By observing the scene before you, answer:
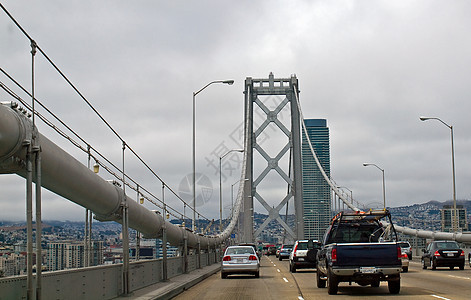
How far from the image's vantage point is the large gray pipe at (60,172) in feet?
34.0

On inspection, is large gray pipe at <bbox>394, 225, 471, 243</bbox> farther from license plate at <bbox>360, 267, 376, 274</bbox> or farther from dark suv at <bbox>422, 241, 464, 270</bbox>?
license plate at <bbox>360, 267, 376, 274</bbox>

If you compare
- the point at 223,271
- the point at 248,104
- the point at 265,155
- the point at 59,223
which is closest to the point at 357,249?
the point at 59,223

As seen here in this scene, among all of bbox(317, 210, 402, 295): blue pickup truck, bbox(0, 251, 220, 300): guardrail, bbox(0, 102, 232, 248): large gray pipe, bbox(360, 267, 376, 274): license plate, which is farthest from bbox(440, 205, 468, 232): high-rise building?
bbox(0, 102, 232, 248): large gray pipe

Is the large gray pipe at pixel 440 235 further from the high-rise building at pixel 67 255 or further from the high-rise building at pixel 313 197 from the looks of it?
the high-rise building at pixel 67 255

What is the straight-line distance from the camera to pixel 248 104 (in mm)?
93438

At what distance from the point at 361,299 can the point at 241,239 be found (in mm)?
72747

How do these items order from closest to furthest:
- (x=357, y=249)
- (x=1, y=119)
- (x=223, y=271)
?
(x=1, y=119) → (x=357, y=249) → (x=223, y=271)

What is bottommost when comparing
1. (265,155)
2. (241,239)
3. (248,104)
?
(241,239)

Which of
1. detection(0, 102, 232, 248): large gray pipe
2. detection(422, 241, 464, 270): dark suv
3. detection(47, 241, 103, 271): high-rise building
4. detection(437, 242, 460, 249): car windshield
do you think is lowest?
detection(422, 241, 464, 270): dark suv

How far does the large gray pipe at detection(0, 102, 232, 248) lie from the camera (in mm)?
10375

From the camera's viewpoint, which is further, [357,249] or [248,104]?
[248,104]

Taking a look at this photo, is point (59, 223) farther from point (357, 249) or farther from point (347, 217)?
point (347, 217)

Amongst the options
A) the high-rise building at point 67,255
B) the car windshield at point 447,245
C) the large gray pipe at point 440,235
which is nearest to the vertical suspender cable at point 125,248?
the high-rise building at point 67,255

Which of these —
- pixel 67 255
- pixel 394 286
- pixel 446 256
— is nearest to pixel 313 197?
pixel 446 256
